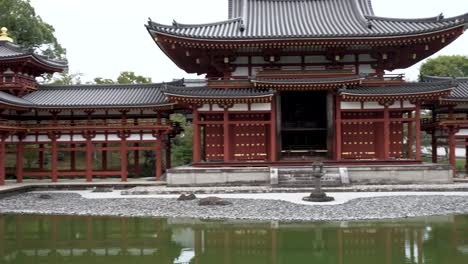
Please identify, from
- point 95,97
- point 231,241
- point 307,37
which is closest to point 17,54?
point 95,97

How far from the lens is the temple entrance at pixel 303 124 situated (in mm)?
24328

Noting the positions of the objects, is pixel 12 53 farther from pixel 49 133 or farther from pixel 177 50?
pixel 177 50

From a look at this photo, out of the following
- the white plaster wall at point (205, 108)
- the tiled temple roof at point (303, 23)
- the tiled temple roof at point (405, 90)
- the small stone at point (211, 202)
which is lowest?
the small stone at point (211, 202)

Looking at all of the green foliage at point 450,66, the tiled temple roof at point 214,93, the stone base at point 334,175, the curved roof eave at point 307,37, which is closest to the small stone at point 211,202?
the stone base at point 334,175

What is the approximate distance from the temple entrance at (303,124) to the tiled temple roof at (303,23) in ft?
12.4

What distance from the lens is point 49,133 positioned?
2356 centimetres

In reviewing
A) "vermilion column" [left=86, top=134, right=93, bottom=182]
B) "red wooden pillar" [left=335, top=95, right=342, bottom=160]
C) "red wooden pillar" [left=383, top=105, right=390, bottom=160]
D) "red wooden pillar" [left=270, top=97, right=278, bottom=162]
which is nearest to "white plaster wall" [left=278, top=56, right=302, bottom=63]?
"red wooden pillar" [left=270, top=97, right=278, bottom=162]

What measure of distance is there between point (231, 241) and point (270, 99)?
39.5 feet

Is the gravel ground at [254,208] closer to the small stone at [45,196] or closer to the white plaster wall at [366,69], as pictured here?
the small stone at [45,196]

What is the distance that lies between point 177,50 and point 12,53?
9.57m

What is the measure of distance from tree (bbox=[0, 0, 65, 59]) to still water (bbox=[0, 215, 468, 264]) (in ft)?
106

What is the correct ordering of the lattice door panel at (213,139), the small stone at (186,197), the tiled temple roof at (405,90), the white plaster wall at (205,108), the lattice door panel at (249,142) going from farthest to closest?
the lattice door panel at (213,139) < the lattice door panel at (249,142) < the white plaster wall at (205,108) < the tiled temple roof at (405,90) < the small stone at (186,197)

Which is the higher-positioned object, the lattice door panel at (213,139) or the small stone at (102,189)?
the lattice door panel at (213,139)

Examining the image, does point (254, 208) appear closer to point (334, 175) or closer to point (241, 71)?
point (334, 175)
